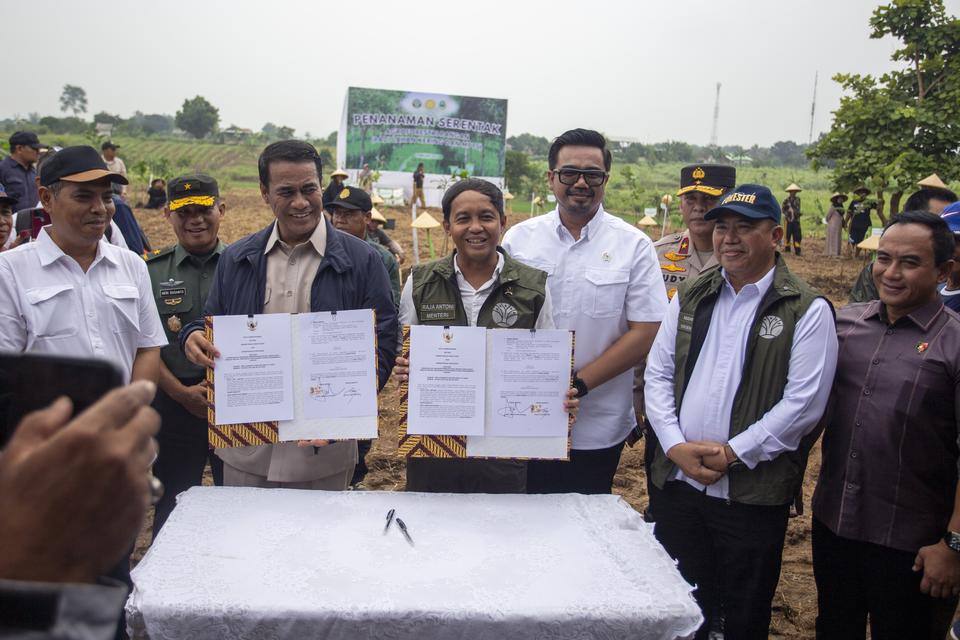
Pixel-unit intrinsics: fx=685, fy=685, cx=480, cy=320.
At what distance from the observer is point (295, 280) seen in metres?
2.84

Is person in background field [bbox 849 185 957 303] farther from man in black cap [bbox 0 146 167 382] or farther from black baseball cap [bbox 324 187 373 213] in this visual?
man in black cap [bbox 0 146 167 382]

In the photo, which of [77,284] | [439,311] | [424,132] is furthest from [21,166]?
[424,132]

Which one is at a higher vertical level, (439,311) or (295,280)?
(295,280)

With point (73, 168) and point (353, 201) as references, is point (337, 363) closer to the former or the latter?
point (73, 168)

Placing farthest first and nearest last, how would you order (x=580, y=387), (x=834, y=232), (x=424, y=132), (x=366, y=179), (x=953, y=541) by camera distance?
(x=424, y=132)
(x=366, y=179)
(x=834, y=232)
(x=580, y=387)
(x=953, y=541)

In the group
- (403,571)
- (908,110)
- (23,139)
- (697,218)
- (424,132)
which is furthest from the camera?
(424,132)

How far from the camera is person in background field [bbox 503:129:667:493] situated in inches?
126

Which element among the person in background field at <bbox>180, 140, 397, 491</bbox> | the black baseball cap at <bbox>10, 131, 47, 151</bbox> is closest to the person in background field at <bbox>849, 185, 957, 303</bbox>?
the person in background field at <bbox>180, 140, 397, 491</bbox>

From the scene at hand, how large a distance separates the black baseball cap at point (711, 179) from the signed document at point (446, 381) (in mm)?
2164

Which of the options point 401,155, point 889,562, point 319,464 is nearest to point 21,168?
point 319,464

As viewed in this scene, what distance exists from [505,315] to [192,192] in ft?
6.70

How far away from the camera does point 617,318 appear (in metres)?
3.23

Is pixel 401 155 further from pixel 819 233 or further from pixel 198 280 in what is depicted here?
pixel 198 280

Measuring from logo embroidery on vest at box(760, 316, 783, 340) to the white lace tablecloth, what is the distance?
0.85m
